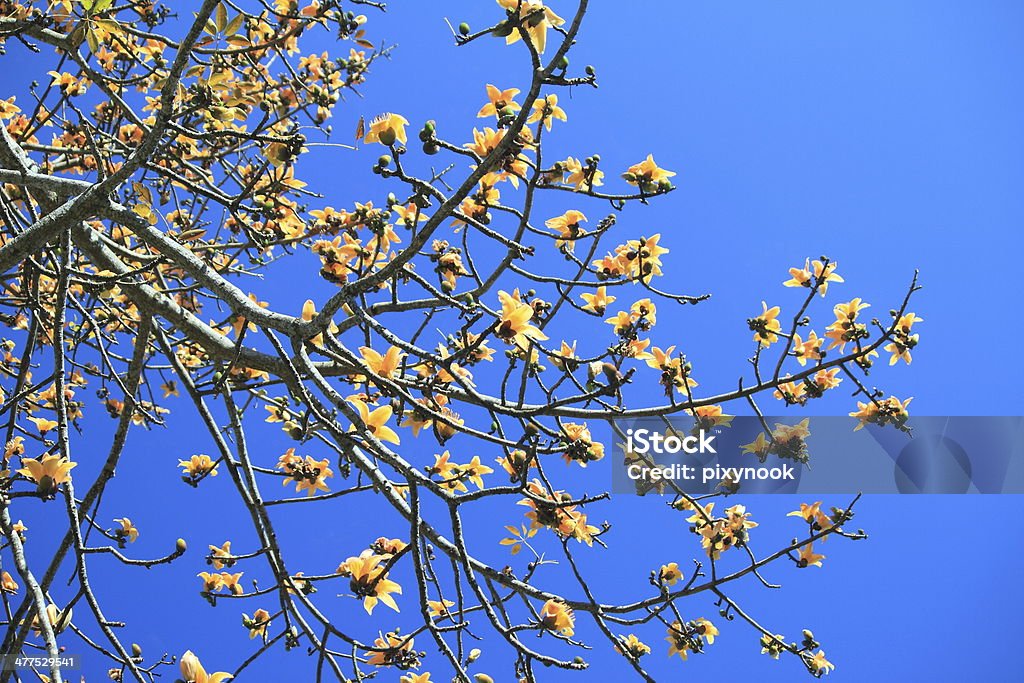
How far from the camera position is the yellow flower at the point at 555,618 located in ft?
7.55

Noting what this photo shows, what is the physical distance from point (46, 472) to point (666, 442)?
1942 millimetres

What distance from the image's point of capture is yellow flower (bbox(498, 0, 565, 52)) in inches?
62.8

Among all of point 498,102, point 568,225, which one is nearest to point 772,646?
point 568,225

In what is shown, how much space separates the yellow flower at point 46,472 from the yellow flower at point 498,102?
5.09ft

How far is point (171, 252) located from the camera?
225cm

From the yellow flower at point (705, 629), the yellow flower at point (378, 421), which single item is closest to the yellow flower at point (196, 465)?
the yellow flower at point (378, 421)

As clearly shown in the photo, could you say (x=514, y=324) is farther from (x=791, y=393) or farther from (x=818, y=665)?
(x=818, y=665)

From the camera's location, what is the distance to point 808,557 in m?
2.60

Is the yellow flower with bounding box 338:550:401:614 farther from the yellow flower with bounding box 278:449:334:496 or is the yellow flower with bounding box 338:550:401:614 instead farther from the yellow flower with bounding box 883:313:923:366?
the yellow flower with bounding box 883:313:923:366

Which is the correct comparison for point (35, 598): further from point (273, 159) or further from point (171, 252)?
point (273, 159)

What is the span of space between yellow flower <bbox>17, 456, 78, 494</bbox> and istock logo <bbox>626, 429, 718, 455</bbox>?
1651mm

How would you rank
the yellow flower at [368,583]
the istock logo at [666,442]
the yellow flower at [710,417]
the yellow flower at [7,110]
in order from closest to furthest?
the yellow flower at [368,583]
the yellow flower at [710,417]
the istock logo at [666,442]
the yellow flower at [7,110]
